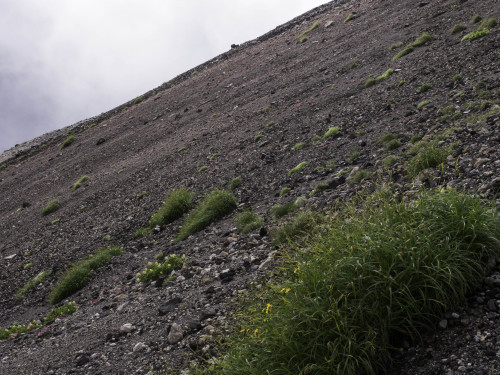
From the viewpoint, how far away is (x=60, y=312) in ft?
41.0

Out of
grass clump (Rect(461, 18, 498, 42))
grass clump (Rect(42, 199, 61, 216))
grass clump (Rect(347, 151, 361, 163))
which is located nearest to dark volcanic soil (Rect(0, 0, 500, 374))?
grass clump (Rect(347, 151, 361, 163))

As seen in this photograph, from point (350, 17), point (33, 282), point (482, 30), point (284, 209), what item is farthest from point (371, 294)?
point (350, 17)

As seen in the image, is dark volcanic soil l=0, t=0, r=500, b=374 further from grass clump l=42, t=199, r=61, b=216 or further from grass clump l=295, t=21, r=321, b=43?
grass clump l=295, t=21, r=321, b=43

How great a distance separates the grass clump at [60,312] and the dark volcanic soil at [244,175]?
0.36 m

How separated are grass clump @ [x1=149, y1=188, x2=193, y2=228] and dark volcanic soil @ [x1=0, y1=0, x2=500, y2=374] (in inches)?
29.3

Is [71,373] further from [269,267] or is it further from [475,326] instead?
[475,326]

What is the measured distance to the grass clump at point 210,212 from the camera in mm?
13945

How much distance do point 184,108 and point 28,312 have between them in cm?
2485

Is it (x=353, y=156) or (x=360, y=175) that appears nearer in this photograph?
(x=360, y=175)

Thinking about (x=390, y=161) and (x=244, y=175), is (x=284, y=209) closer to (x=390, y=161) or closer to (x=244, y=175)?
(x=390, y=161)

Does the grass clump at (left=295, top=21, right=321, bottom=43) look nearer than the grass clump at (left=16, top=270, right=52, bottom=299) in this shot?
No

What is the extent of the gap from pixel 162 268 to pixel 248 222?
8.73ft

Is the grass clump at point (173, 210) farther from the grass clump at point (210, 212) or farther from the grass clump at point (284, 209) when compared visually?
the grass clump at point (284, 209)

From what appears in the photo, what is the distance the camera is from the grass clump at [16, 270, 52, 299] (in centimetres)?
1579
